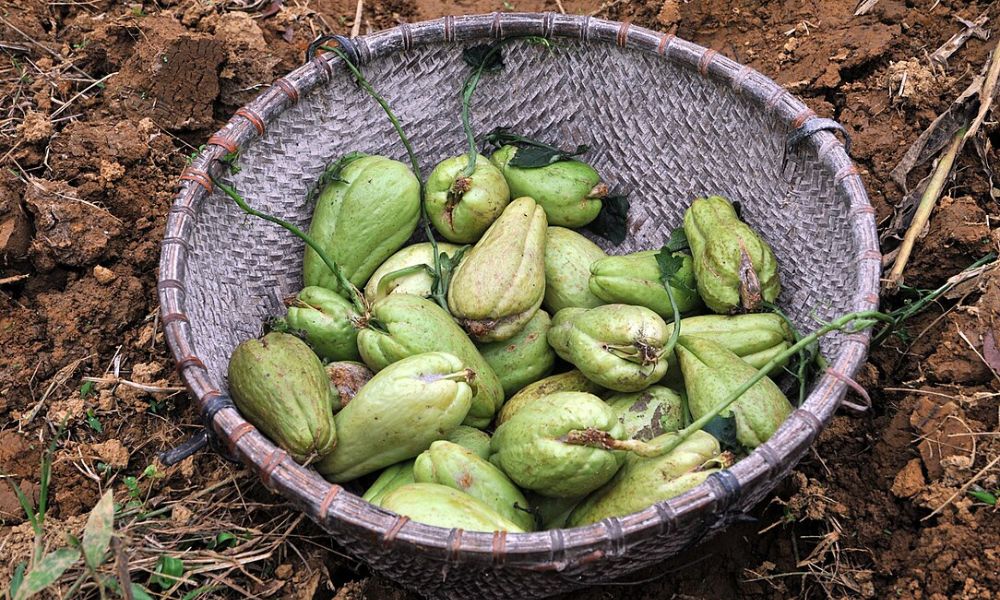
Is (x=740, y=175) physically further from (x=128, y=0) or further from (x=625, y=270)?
(x=128, y=0)

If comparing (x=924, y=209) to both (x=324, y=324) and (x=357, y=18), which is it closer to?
(x=324, y=324)

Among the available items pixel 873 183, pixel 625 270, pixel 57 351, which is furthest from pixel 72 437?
pixel 873 183

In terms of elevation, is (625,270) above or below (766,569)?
above

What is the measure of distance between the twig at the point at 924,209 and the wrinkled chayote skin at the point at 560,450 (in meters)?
1.25

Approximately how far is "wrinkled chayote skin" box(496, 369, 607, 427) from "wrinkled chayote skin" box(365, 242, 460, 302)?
1.66 feet

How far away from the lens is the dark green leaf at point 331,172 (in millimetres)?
3340

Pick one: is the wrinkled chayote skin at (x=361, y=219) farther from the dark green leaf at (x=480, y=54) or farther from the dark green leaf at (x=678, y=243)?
the dark green leaf at (x=678, y=243)

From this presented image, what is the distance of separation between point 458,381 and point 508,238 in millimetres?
618

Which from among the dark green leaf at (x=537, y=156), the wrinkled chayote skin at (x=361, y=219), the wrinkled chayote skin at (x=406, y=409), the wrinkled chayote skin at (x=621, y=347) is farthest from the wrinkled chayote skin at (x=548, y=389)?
the dark green leaf at (x=537, y=156)

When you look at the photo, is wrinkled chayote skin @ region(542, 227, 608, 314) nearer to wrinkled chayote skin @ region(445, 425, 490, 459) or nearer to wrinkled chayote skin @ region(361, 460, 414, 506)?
wrinkled chayote skin @ region(445, 425, 490, 459)

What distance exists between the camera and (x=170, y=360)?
3.23 meters

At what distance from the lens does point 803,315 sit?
304cm

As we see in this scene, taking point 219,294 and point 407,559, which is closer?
point 407,559

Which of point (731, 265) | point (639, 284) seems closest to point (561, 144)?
point (639, 284)
